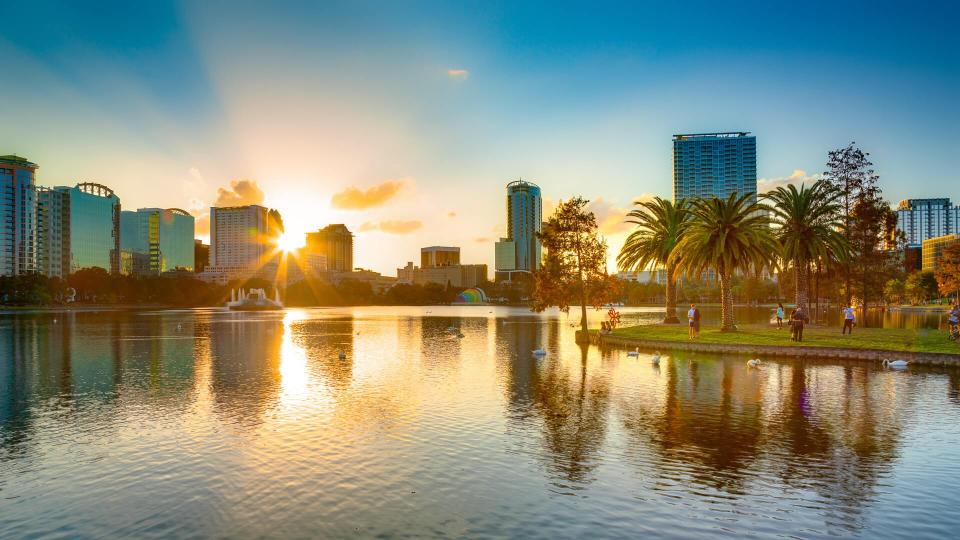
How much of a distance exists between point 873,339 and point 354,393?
36354 mm

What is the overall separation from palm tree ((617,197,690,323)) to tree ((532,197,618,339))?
9994 mm

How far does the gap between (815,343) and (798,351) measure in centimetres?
269

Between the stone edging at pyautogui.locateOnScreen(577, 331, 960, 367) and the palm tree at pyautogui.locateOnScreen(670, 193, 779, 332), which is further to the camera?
the palm tree at pyautogui.locateOnScreen(670, 193, 779, 332)

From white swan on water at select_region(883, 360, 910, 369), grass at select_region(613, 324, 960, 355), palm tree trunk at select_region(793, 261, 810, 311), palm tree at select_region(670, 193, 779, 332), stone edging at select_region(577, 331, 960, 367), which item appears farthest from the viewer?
palm tree trunk at select_region(793, 261, 810, 311)

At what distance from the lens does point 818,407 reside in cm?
2325

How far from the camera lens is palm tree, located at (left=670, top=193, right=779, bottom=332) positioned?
49500 mm

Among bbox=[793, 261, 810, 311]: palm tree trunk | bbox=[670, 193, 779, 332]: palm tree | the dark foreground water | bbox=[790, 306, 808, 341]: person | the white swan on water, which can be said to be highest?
bbox=[670, 193, 779, 332]: palm tree

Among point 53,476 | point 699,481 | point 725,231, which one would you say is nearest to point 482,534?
point 699,481

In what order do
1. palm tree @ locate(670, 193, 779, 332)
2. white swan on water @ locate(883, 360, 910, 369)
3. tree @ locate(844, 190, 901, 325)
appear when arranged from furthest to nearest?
tree @ locate(844, 190, 901, 325)
palm tree @ locate(670, 193, 779, 332)
white swan on water @ locate(883, 360, 910, 369)

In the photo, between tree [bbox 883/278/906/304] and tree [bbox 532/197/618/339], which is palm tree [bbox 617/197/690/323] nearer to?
tree [bbox 532/197/618/339]

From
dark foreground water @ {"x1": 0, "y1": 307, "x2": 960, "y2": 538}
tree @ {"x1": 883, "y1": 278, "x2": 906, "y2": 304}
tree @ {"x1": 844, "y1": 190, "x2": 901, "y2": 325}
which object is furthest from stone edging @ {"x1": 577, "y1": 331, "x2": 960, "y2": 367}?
tree @ {"x1": 883, "y1": 278, "x2": 906, "y2": 304}

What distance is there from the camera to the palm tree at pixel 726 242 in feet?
162

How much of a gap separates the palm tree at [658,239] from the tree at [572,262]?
999 cm

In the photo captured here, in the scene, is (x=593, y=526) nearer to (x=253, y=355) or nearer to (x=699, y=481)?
(x=699, y=481)
